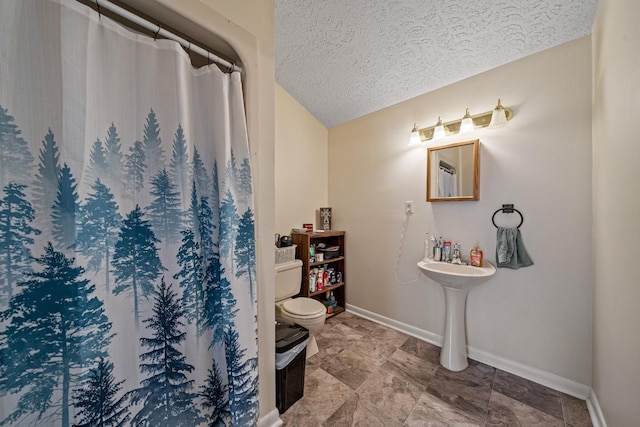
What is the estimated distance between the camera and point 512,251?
1600 mm

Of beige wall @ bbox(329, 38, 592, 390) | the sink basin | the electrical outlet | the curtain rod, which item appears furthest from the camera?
the electrical outlet

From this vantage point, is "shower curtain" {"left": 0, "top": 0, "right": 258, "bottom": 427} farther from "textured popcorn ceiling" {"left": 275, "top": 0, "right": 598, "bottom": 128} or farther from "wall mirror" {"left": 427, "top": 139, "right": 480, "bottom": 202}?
"wall mirror" {"left": 427, "top": 139, "right": 480, "bottom": 202}

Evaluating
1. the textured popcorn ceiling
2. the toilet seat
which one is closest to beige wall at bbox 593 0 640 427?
the textured popcorn ceiling

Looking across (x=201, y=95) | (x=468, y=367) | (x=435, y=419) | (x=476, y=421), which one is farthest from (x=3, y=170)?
(x=468, y=367)

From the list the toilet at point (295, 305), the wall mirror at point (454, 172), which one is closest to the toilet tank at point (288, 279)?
the toilet at point (295, 305)

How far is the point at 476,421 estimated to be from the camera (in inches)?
50.9

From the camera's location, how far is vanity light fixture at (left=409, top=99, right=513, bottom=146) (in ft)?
5.38

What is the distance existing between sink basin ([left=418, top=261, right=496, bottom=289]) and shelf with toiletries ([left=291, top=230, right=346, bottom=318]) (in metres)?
1.06

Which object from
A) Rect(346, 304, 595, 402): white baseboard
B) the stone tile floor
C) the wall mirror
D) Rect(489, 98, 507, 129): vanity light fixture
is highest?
Rect(489, 98, 507, 129): vanity light fixture

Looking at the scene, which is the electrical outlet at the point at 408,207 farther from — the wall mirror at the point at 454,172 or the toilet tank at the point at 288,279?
the toilet tank at the point at 288,279

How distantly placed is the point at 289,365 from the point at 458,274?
1287 millimetres

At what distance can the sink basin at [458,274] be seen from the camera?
1.55 metres

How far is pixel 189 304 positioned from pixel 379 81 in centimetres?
221

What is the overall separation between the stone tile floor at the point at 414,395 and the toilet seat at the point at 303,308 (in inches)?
16.4
